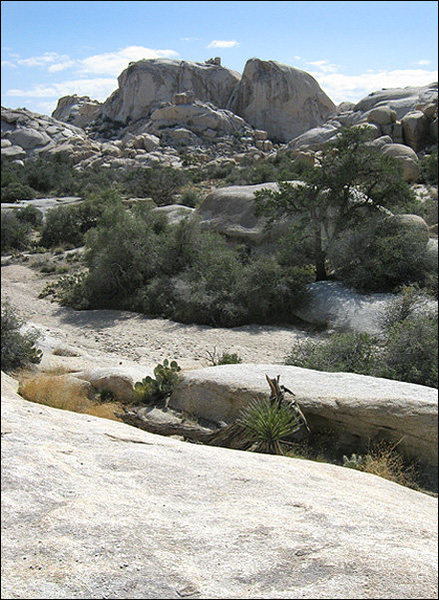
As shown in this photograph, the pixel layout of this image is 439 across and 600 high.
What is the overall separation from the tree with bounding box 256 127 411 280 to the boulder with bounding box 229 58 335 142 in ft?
166

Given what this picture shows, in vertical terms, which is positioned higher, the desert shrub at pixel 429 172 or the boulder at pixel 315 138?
the boulder at pixel 315 138

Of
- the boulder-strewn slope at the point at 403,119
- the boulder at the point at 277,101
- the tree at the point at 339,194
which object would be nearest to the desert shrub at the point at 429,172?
the boulder-strewn slope at the point at 403,119

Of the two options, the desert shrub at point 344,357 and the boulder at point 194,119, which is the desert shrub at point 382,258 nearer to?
the desert shrub at point 344,357

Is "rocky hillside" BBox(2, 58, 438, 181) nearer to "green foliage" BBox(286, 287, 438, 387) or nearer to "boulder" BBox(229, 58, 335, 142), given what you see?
"boulder" BBox(229, 58, 335, 142)

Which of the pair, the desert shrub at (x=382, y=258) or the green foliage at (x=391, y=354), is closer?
the green foliage at (x=391, y=354)

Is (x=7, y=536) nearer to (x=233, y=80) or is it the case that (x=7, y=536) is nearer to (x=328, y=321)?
(x=328, y=321)

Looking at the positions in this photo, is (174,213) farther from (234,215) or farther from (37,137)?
(37,137)

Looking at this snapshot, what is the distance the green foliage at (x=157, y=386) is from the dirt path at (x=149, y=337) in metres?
1.99

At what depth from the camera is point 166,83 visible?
6806 cm

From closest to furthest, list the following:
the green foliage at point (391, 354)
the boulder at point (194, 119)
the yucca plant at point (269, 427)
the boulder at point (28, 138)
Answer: the yucca plant at point (269, 427)
the green foliage at point (391, 354)
the boulder at point (28, 138)
the boulder at point (194, 119)

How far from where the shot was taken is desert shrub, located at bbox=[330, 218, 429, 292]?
1444cm

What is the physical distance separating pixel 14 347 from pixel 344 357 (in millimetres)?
5668

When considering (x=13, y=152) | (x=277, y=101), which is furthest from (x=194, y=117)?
(x=13, y=152)

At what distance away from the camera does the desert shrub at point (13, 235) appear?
966 inches
